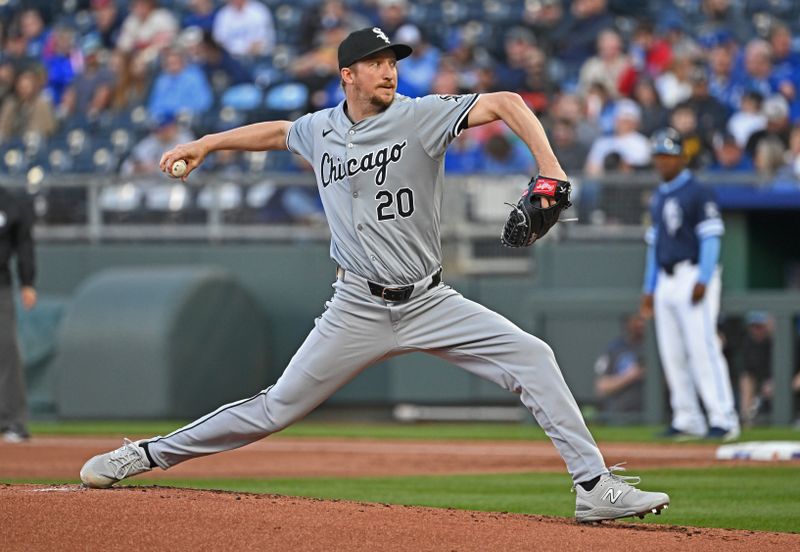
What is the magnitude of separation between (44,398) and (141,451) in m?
8.88

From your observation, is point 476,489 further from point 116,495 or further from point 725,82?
point 725,82

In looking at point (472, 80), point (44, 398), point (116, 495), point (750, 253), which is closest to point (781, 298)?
point (750, 253)

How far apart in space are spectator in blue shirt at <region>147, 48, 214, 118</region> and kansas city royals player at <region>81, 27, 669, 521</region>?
11254mm

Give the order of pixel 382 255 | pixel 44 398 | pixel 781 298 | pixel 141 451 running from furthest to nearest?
pixel 44 398, pixel 781 298, pixel 141 451, pixel 382 255

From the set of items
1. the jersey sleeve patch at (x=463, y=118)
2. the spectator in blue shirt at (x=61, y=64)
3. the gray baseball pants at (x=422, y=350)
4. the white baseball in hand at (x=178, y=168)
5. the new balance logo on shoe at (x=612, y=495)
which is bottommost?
the new balance logo on shoe at (x=612, y=495)

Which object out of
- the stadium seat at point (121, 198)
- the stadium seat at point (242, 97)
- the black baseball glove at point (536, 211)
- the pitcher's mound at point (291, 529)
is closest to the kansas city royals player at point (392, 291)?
the pitcher's mound at point (291, 529)

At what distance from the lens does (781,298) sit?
1272cm

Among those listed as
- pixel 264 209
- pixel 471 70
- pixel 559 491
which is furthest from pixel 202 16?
pixel 559 491

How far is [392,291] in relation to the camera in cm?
570

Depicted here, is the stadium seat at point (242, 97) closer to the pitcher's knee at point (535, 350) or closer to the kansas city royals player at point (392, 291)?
the kansas city royals player at point (392, 291)

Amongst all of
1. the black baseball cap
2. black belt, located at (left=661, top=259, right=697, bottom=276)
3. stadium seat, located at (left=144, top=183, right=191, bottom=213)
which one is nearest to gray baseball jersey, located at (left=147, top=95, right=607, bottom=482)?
the black baseball cap

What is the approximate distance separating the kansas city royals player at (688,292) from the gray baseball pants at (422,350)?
5.47 m

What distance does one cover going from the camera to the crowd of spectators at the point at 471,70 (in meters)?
14.3

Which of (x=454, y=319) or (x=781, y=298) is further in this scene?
(x=781, y=298)
